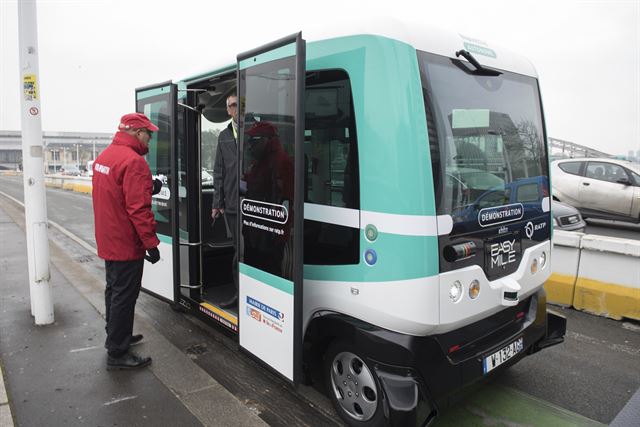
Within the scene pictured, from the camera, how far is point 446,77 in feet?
8.45

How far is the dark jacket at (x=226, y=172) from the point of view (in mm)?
4098

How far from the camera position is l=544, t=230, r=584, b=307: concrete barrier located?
5.10 meters

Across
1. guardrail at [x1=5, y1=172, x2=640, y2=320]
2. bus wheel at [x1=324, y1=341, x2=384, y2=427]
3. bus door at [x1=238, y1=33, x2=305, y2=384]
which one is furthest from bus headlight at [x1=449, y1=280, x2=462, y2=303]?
guardrail at [x1=5, y1=172, x2=640, y2=320]

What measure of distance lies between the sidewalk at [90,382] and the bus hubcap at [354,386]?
57 centimetres

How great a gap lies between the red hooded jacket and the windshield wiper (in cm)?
237

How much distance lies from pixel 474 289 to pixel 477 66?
1.36m

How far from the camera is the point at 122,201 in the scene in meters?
3.34

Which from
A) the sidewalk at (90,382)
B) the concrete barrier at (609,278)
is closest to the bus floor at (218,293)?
the sidewalk at (90,382)

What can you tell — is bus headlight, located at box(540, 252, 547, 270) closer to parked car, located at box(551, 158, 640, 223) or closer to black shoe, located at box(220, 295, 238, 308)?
black shoe, located at box(220, 295, 238, 308)

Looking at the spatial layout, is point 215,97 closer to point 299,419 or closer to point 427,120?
point 427,120

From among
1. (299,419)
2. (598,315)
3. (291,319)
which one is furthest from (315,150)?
(598,315)

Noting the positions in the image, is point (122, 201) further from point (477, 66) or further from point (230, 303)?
point (477, 66)

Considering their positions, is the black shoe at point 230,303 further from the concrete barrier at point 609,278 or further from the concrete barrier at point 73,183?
the concrete barrier at point 73,183

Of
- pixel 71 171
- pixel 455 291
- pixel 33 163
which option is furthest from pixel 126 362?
pixel 71 171
